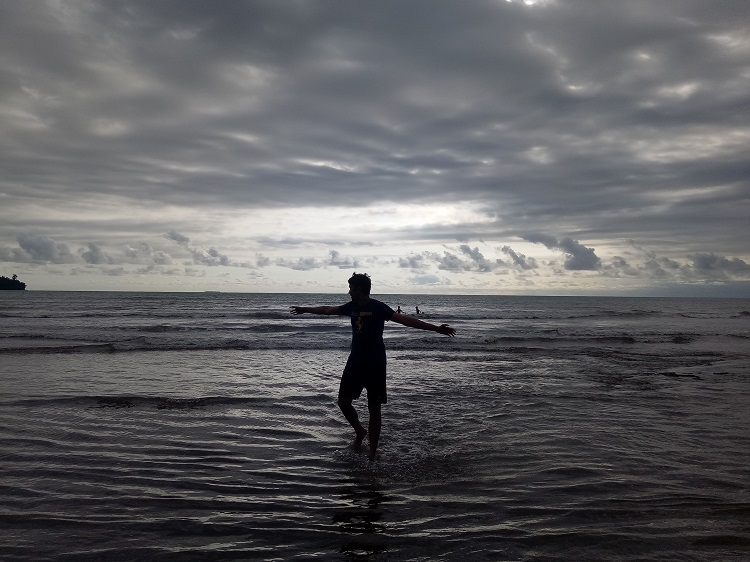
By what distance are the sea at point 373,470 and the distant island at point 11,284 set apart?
174 meters

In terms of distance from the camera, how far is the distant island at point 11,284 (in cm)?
15588

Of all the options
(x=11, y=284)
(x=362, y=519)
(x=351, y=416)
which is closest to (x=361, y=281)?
(x=351, y=416)

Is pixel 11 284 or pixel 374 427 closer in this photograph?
pixel 374 427

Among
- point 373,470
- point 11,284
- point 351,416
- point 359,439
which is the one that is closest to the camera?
point 373,470

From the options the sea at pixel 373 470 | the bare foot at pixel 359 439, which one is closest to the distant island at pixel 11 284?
the sea at pixel 373 470

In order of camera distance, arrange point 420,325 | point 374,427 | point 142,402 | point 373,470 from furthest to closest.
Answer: point 142,402, point 374,427, point 420,325, point 373,470

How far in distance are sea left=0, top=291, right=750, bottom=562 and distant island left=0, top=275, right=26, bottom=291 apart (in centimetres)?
17432

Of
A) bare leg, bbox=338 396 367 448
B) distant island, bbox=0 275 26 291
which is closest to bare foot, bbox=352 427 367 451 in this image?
bare leg, bbox=338 396 367 448

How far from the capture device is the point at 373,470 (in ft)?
21.2

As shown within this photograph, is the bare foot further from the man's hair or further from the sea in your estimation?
the man's hair

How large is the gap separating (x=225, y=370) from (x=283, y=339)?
40.8 ft

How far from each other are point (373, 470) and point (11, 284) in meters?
187

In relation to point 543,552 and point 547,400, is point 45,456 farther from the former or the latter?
point 547,400

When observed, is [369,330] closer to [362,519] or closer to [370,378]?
[370,378]
